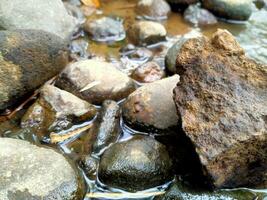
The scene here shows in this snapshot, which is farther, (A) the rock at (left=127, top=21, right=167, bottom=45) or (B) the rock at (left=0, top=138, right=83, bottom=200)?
(A) the rock at (left=127, top=21, right=167, bottom=45)

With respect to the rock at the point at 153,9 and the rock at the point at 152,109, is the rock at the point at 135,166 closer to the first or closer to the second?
the rock at the point at 152,109

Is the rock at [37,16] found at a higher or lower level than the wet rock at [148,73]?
higher

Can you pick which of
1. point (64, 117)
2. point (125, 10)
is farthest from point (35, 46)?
point (125, 10)

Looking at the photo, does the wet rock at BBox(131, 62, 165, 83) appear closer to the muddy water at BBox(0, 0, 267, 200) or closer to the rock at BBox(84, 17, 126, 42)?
the muddy water at BBox(0, 0, 267, 200)

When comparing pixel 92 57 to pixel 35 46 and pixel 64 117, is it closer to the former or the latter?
pixel 35 46

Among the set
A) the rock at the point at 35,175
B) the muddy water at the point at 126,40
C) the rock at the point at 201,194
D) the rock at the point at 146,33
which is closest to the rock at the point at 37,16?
the muddy water at the point at 126,40

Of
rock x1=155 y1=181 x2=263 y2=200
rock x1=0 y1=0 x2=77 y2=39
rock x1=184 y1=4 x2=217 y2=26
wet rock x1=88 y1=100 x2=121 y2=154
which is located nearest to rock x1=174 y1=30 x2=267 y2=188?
rock x1=155 y1=181 x2=263 y2=200
